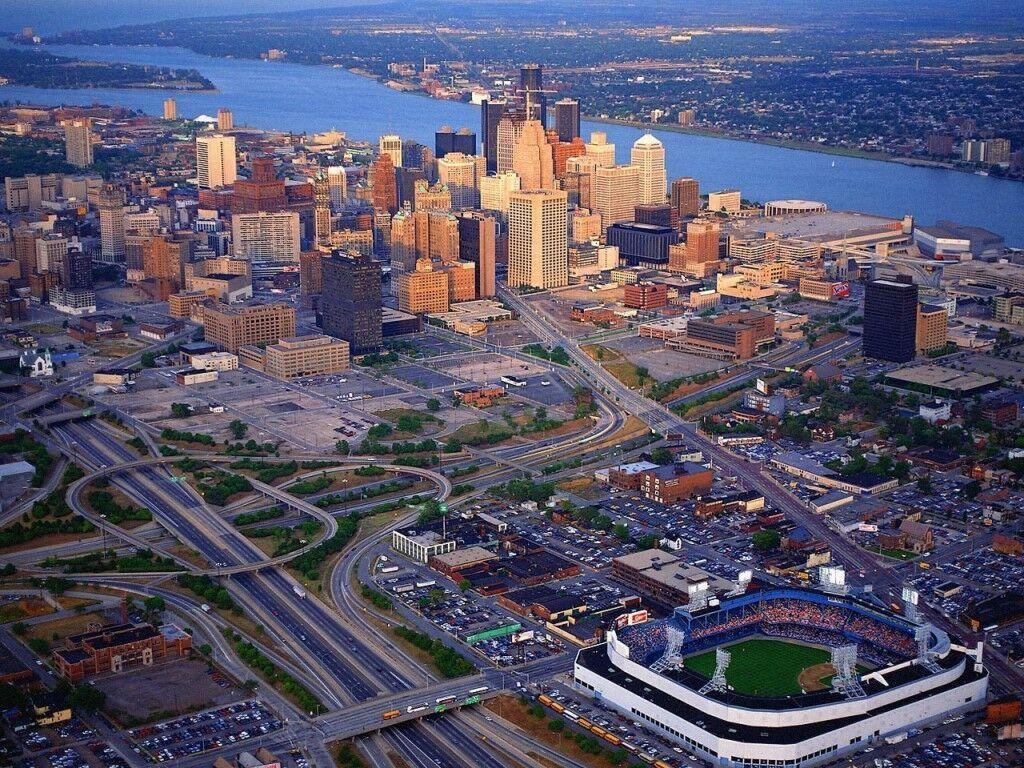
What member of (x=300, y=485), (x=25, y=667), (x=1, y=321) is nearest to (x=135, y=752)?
(x=25, y=667)

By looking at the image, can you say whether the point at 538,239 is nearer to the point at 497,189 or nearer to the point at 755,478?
the point at 497,189

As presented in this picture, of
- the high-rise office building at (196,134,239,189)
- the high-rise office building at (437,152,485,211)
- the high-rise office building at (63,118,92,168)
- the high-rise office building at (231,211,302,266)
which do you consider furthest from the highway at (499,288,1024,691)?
the high-rise office building at (63,118,92,168)

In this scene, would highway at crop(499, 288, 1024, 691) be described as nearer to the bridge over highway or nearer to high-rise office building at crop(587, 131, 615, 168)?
the bridge over highway

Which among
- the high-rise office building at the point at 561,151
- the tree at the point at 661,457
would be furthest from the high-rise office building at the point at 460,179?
the tree at the point at 661,457

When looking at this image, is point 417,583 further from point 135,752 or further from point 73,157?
point 73,157

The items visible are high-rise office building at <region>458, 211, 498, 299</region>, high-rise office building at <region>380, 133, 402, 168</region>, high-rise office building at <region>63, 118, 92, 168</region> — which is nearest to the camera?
high-rise office building at <region>458, 211, 498, 299</region>

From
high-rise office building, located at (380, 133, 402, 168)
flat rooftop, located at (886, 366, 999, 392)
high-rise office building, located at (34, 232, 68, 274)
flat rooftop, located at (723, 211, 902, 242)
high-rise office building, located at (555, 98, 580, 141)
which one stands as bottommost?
flat rooftop, located at (886, 366, 999, 392)

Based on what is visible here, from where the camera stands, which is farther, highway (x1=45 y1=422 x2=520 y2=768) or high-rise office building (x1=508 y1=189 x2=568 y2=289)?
high-rise office building (x1=508 y1=189 x2=568 y2=289)
